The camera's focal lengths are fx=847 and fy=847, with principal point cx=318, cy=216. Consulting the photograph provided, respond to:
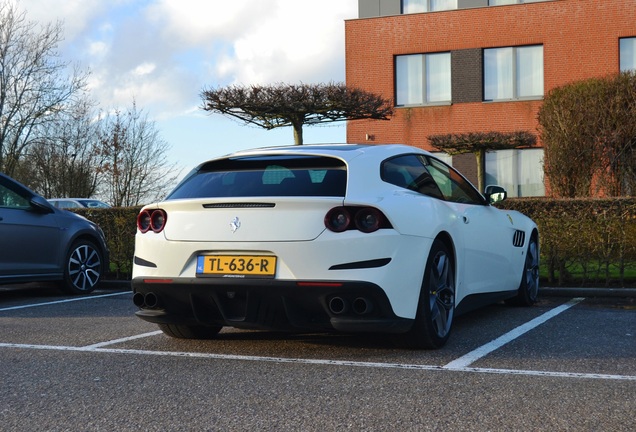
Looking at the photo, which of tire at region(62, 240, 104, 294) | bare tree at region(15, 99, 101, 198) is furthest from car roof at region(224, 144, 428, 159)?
bare tree at region(15, 99, 101, 198)

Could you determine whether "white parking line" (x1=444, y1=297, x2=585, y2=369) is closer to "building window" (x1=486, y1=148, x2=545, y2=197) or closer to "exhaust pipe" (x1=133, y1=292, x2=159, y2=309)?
"exhaust pipe" (x1=133, y1=292, x2=159, y2=309)

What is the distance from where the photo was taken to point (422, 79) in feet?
98.1

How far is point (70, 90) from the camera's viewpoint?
3309cm

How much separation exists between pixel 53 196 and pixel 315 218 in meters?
30.5

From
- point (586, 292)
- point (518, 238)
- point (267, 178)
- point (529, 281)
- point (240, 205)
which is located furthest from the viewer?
point (586, 292)

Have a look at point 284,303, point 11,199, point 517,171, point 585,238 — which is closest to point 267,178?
point 284,303

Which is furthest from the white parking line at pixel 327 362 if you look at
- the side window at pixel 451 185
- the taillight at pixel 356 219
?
the side window at pixel 451 185

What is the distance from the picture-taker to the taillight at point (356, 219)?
5273mm

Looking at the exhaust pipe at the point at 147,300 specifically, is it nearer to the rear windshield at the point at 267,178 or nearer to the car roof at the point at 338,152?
the rear windshield at the point at 267,178

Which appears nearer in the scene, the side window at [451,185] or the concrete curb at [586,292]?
the side window at [451,185]

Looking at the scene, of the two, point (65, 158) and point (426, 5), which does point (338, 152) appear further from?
point (65, 158)

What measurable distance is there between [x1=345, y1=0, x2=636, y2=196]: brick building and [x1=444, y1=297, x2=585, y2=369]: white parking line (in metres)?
20.8

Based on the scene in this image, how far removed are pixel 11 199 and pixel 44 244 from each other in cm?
64

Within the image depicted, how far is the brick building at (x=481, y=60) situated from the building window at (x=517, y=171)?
34 millimetres
